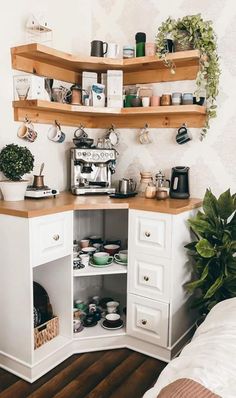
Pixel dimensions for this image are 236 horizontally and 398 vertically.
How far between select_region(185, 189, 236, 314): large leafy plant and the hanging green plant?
2.10ft

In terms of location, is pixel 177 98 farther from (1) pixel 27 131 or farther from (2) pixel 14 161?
(2) pixel 14 161

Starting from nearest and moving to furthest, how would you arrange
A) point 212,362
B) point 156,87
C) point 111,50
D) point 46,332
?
1. point 212,362
2. point 46,332
3. point 111,50
4. point 156,87

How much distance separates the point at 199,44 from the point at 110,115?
86 centimetres

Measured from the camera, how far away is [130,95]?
2.74 metres

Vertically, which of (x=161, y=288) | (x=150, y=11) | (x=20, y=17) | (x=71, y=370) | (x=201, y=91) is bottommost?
(x=71, y=370)

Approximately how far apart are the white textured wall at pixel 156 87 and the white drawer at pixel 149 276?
0.64m

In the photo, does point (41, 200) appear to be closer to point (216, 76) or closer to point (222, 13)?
point (216, 76)

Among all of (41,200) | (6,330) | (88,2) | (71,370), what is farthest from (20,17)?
(71,370)

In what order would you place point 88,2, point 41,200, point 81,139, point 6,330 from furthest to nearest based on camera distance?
point 88,2
point 81,139
point 41,200
point 6,330

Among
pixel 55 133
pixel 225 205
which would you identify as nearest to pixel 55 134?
pixel 55 133

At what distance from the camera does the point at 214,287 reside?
2211 mm

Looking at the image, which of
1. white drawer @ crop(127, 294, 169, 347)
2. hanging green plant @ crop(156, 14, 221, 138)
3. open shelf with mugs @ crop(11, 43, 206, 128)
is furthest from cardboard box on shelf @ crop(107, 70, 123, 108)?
white drawer @ crop(127, 294, 169, 347)

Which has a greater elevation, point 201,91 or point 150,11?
point 150,11

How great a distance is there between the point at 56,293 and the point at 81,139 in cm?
108
